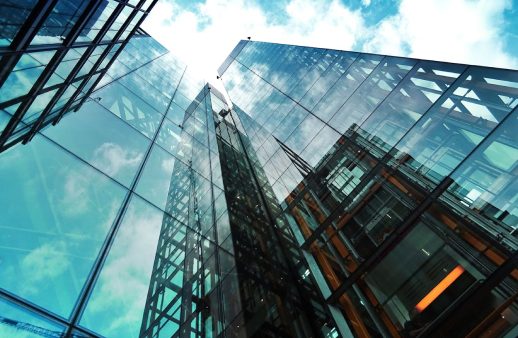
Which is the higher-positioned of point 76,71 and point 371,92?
point 371,92

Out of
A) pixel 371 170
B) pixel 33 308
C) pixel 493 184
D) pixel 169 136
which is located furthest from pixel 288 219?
pixel 33 308

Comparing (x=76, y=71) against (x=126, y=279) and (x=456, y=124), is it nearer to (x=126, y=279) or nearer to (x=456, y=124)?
(x=126, y=279)

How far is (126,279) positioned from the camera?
600 centimetres

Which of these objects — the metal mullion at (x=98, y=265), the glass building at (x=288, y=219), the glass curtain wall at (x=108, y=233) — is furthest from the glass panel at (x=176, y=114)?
the metal mullion at (x=98, y=265)

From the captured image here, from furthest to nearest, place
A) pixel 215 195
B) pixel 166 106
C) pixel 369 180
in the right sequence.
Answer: pixel 166 106, pixel 215 195, pixel 369 180

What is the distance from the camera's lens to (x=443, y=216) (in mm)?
6648

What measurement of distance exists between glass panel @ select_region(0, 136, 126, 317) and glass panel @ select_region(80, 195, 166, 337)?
30cm

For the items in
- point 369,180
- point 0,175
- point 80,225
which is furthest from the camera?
point 369,180

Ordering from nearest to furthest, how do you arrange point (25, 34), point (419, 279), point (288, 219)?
point (25, 34) → point (419, 279) → point (288, 219)

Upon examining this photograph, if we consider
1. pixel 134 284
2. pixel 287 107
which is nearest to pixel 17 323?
pixel 134 284

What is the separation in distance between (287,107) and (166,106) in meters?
5.88

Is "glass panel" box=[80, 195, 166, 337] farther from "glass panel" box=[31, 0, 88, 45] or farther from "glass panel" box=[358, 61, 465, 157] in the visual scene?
"glass panel" box=[358, 61, 465, 157]

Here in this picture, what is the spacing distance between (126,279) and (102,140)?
4.53m

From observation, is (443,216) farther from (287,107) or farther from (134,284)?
(287,107)
